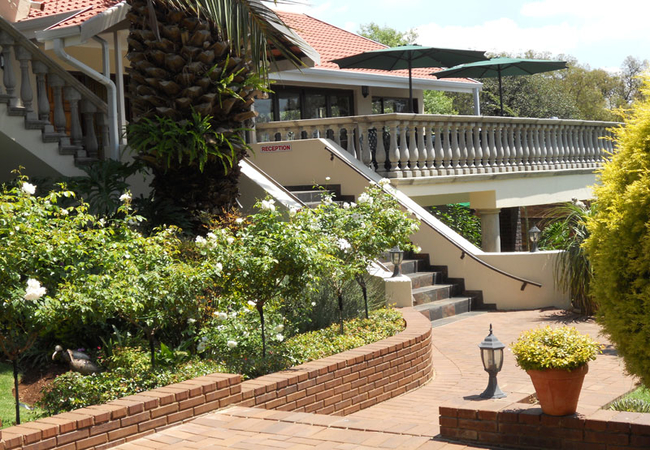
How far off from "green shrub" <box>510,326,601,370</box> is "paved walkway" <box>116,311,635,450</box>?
0.41 m

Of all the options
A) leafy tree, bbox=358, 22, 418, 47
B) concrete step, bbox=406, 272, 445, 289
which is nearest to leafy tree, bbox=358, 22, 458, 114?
leafy tree, bbox=358, 22, 418, 47

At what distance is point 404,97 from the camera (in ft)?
86.4

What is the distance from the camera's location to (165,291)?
6828 mm

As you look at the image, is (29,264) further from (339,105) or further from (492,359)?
(339,105)

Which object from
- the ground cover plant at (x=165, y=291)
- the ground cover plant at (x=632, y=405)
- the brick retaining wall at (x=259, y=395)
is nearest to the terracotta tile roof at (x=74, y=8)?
the ground cover plant at (x=165, y=291)

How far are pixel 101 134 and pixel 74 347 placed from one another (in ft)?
17.7

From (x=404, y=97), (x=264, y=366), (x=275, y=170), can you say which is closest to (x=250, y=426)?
(x=264, y=366)

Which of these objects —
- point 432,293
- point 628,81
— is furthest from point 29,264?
point 628,81

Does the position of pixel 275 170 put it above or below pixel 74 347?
above

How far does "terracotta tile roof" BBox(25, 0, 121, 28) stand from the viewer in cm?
1439

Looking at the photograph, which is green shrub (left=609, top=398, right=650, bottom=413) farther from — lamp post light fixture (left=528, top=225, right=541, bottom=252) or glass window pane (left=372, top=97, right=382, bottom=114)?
glass window pane (left=372, top=97, right=382, bottom=114)

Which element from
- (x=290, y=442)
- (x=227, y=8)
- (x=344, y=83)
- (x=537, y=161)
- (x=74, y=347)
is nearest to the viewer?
(x=290, y=442)

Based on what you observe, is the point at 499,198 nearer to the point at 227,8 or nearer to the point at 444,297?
the point at 444,297

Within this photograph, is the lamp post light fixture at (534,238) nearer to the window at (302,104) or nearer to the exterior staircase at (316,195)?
the exterior staircase at (316,195)
